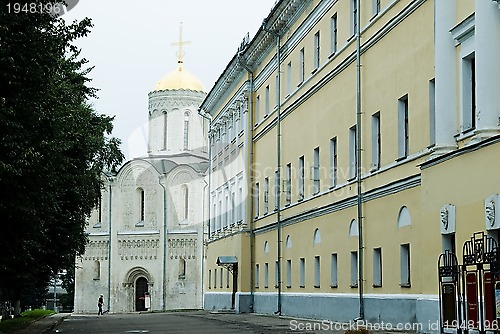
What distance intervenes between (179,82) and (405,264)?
53246 millimetres

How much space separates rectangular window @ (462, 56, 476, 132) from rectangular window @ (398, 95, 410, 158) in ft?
16.0

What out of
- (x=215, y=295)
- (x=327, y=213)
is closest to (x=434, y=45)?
(x=327, y=213)

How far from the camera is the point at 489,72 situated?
702 inches

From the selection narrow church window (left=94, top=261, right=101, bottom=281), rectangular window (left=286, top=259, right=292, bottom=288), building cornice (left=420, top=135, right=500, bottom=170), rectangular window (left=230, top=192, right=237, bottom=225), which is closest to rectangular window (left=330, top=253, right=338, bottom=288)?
Answer: rectangular window (left=286, top=259, right=292, bottom=288)

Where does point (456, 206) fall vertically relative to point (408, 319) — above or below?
above

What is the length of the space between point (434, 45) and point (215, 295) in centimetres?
3568

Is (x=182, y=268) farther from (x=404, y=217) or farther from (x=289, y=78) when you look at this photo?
(x=404, y=217)

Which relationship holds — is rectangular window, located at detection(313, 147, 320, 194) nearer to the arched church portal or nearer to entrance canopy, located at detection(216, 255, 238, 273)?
entrance canopy, located at detection(216, 255, 238, 273)

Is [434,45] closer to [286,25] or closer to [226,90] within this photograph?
[286,25]

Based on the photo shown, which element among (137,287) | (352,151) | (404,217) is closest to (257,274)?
(352,151)

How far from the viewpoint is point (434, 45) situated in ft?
68.9

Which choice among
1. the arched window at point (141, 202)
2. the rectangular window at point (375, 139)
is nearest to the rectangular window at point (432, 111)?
the rectangular window at point (375, 139)

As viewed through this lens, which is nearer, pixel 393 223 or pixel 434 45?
pixel 434 45

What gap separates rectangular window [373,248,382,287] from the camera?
2580cm
